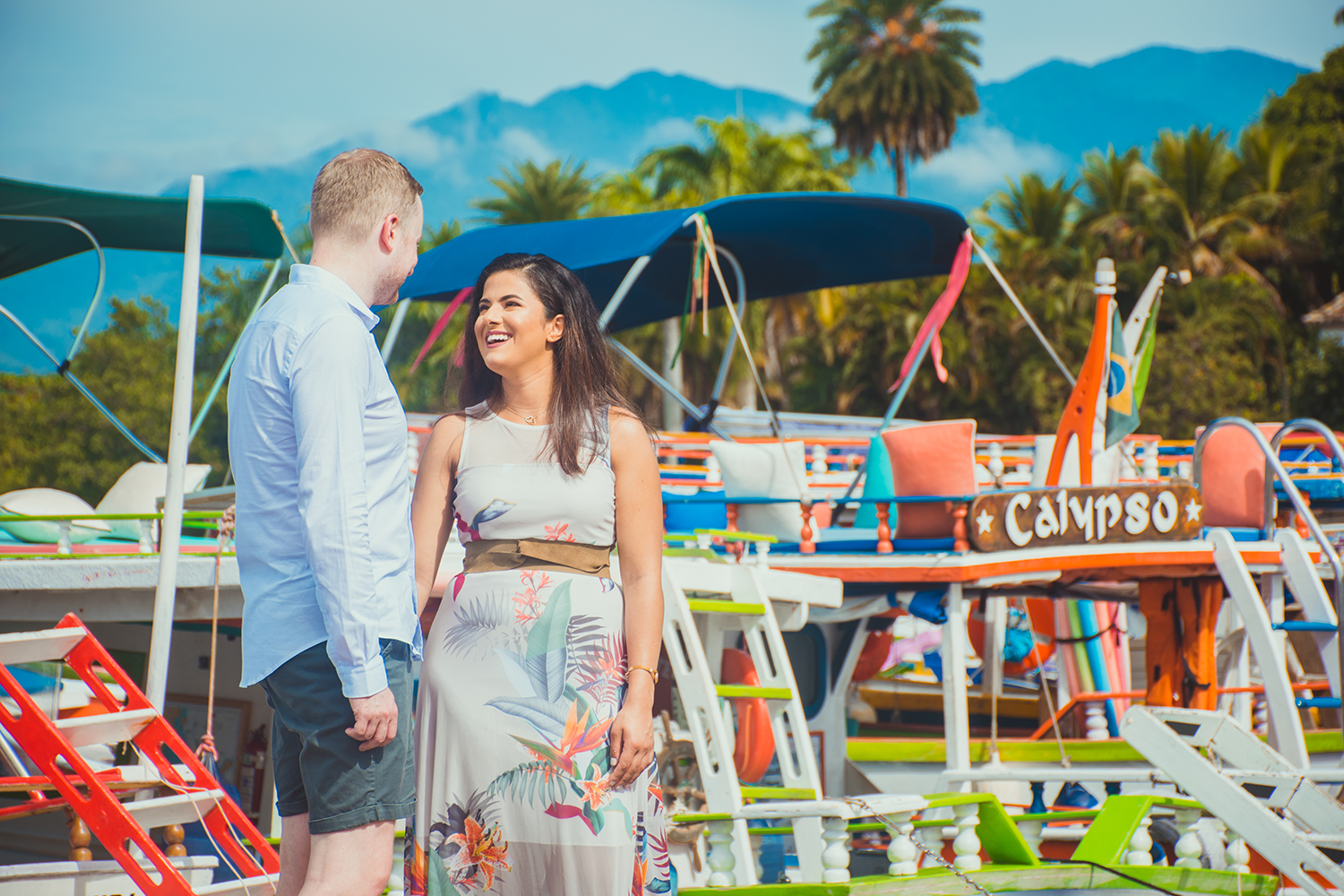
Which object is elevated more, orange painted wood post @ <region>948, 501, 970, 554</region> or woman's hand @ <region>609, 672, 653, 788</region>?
orange painted wood post @ <region>948, 501, 970, 554</region>

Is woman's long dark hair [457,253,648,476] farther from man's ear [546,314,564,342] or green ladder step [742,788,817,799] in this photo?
green ladder step [742,788,817,799]

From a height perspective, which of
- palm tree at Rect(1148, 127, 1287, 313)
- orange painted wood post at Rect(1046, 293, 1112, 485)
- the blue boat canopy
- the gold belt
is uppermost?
palm tree at Rect(1148, 127, 1287, 313)

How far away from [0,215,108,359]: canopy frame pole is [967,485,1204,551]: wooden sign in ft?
19.2

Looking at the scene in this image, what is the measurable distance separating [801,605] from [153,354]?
4.74 metres

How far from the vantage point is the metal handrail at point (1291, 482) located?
6.89 m

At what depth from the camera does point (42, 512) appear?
24.6 ft

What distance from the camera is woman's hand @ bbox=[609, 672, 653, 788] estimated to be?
231 centimetres

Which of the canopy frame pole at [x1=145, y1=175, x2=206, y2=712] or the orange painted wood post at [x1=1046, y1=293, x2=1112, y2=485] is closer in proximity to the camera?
the canopy frame pole at [x1=145, y1=175, x2=206, y2=712]

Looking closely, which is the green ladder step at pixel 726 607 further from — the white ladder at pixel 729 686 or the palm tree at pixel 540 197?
the palm tree at pixel 540 197

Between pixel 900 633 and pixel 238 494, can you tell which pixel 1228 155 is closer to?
pixel 900 633

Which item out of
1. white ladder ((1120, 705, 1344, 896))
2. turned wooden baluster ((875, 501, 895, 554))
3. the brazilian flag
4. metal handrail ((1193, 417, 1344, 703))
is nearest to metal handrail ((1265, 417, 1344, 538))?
metal handrail ((1193, 417, 1344, 703))

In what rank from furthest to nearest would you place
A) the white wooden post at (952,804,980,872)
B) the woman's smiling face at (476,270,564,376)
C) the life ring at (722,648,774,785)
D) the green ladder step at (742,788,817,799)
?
→ the life ring at (722,648,774,785), the green ladder step at (742,788,817,799), the white wooden post at (952,804,980,872), the woman's smiling face at (476,270,564,376)

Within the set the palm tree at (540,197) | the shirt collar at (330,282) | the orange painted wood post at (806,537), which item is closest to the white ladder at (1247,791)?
the orange painted wood post at (806,537)

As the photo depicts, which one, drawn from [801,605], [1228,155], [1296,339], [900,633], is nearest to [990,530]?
[801,605]
